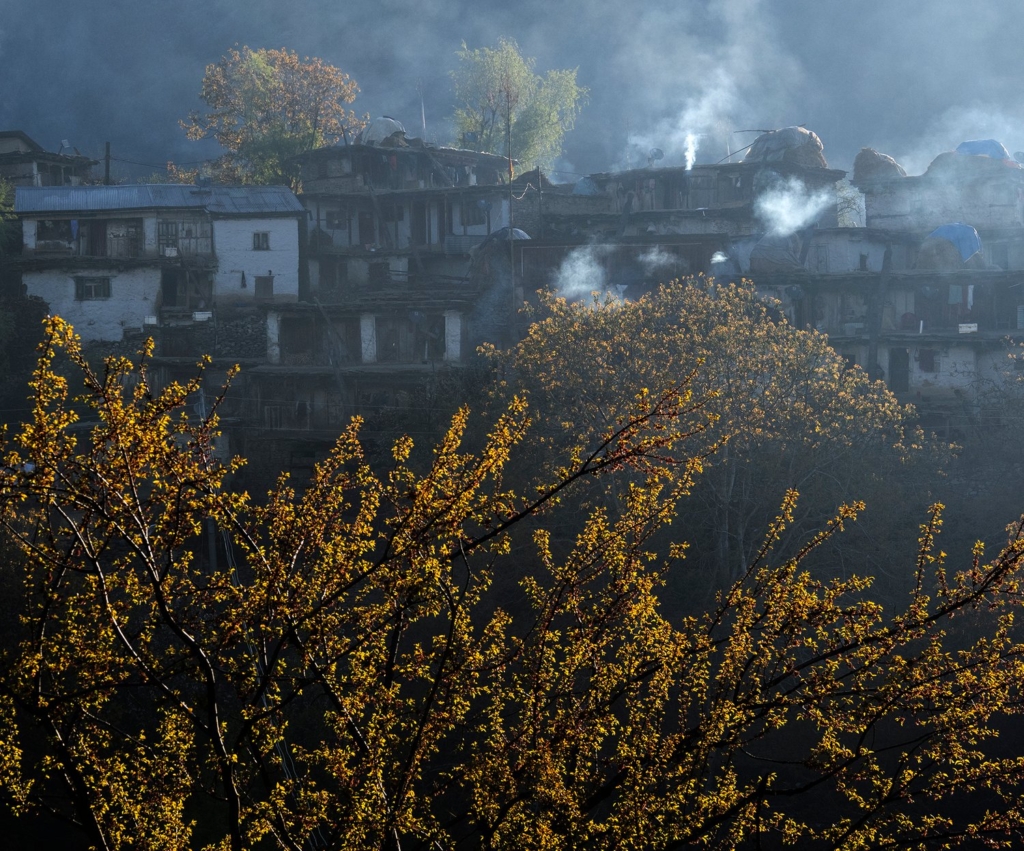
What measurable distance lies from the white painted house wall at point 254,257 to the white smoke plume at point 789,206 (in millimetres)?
19354

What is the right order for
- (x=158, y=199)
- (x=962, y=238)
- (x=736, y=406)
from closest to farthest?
(x=736, y=406) < (x=158, y=199) < (x=962, y=238)

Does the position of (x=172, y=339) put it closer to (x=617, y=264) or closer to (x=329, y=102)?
(x=617, y=264)

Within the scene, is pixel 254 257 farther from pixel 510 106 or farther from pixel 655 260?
pixel 510 106

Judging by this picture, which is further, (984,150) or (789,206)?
(984,150)

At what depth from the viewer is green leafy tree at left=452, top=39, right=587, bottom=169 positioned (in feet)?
210

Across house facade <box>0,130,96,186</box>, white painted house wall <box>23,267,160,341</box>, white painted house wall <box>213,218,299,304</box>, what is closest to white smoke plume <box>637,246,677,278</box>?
white painted house wall <box>213,218,299,304</box>

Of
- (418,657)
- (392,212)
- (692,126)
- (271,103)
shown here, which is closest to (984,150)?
(392,212)

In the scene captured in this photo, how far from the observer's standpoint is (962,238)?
46.3 metres

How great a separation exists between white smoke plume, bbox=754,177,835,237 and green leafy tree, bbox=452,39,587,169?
→ 17.3m

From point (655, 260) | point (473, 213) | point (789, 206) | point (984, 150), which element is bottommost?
point (655, 260)

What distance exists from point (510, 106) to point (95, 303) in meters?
28.6

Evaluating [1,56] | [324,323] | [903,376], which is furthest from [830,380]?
[1,56]

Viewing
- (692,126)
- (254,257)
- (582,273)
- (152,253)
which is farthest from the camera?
(692,126)

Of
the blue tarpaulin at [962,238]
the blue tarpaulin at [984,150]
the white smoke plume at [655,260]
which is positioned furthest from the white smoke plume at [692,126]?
the white smoke plume at [655,260]
